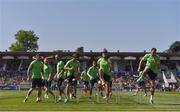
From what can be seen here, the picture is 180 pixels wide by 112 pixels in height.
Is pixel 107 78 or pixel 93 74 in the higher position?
pixel 93 74

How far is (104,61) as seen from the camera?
81.4ft

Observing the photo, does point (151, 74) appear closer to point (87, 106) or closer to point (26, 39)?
point (87, 106)

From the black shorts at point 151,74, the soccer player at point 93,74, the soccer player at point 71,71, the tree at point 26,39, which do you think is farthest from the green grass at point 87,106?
the tree at point 26,39

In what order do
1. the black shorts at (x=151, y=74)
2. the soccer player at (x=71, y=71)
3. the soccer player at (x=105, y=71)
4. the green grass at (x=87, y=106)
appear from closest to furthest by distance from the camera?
the green grass at (x=87, y=106) < the black shorts at (x=151, y=74) < the soccer player at (x=105, y=71) < the soccer player at (x=71, y=71)

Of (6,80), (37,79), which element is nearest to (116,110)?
(37,79)

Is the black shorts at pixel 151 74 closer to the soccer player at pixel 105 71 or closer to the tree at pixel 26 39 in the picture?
the soccer player at pixel 105 71

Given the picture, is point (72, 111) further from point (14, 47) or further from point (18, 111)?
point (14, 47)

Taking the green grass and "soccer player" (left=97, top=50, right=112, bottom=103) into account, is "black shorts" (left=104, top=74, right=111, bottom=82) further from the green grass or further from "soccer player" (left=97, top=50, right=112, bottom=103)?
the green grass

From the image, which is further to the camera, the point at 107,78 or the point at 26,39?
the point at 26,39

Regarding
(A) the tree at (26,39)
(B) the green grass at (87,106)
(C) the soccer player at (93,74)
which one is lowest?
(B) the green grass at (87,106)

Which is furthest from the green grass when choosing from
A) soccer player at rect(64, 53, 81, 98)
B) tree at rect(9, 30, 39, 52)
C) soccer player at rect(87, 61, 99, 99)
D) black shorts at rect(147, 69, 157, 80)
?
tree at rect(9, 30, 39, 52)

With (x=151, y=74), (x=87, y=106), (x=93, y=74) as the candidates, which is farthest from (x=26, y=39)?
(x=87, y=106)

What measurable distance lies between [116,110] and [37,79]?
7798mm

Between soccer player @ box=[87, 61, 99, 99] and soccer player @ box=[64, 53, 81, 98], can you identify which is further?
soccer player @ box=[87, 61, 99, 99]
